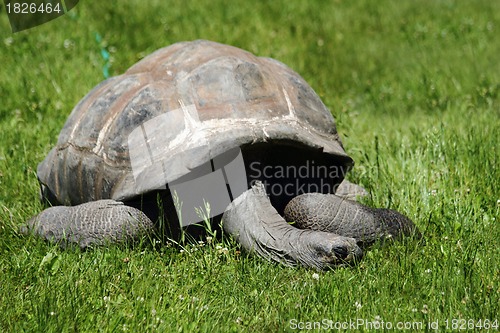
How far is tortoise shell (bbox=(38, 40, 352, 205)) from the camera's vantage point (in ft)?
14.2

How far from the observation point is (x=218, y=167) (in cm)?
439

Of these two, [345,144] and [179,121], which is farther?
[345,144]

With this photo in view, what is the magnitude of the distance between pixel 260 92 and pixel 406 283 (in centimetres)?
149

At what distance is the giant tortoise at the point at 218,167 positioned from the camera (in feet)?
14.0

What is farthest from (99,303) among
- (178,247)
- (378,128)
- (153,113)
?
(378,128)

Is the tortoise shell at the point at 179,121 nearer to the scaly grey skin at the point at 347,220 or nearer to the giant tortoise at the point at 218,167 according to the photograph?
the giant tortoise at the point at 218,167

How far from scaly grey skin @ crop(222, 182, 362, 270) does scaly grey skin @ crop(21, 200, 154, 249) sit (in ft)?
1.71

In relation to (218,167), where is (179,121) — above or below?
above

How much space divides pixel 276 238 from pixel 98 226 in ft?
3.50

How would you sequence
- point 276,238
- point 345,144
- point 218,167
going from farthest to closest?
point 345,144
point 218,167
point 276,238

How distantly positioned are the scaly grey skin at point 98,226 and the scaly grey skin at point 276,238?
0.52 m

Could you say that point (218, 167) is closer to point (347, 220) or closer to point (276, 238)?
point (276, 238)

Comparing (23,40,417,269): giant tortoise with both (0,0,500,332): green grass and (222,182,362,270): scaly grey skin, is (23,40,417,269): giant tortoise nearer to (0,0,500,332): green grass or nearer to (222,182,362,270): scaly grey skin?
(222,182,362,270): scaly grey skin

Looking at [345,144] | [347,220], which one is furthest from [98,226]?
[345,144]
